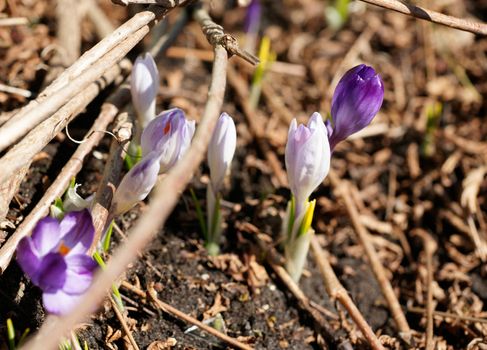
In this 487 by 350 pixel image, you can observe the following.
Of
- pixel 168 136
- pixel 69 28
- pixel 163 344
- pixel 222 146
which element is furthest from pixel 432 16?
pixel 69 28

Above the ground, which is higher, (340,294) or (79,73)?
(79,73)

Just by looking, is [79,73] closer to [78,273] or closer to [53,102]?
[53,102]

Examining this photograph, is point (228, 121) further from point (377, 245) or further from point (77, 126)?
point (377, 245)

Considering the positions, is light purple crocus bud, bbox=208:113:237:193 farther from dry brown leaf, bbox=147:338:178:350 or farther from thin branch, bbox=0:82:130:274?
dry brown leaf, bbox=147:338:178:350

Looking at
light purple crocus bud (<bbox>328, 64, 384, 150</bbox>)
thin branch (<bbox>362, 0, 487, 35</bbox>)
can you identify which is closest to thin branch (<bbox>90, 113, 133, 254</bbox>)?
light purple crocus bud (<bbox>328, 64, 384, 150</bbox>)

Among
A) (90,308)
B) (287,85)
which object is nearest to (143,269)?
(90,308)

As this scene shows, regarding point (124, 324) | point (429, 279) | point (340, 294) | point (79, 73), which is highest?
point (79, 73)

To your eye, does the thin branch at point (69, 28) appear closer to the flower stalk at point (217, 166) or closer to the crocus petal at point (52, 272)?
the flower stalk at point (217, 166)

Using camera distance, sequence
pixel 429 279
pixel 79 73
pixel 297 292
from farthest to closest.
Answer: pixel 429 279 → pixel 297 292 → pixel 79 73
